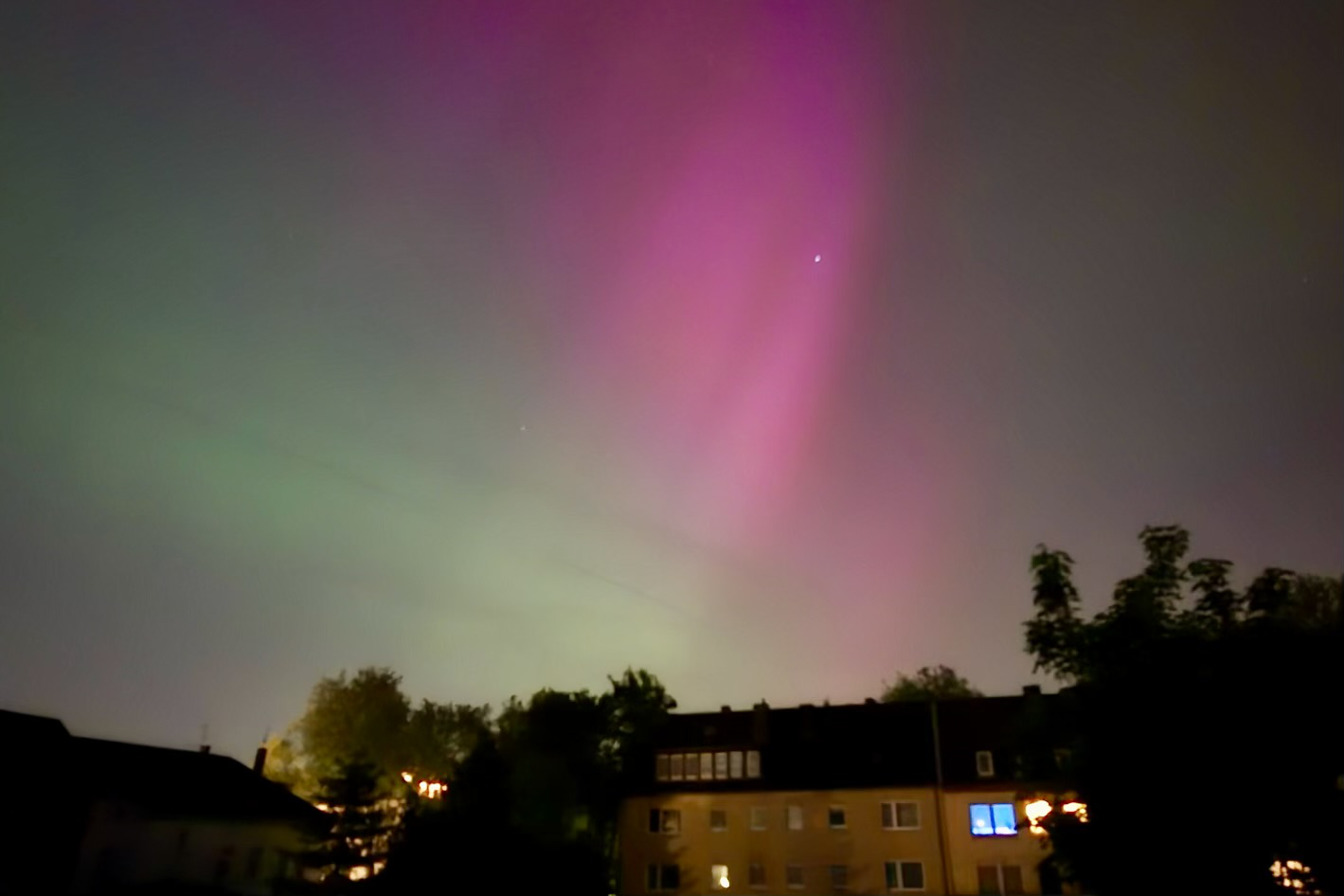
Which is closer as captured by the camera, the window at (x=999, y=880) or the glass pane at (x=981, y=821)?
the window at (x=999, y=880)

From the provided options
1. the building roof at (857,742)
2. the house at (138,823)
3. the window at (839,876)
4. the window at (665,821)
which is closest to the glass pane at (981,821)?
the building roof at (857,742)

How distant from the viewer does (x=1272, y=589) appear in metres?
19.6

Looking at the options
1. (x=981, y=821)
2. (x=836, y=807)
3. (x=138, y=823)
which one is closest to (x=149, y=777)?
(x=138, y=823)

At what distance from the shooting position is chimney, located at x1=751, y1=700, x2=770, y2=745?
52.4m

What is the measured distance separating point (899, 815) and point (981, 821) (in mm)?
3999

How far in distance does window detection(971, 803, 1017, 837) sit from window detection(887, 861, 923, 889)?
3.26 m

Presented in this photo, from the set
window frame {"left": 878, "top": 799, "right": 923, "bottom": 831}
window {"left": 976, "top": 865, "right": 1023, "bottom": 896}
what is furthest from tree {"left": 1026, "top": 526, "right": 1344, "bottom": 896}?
window frame {"left": 878, "top": 799, "right": 923, "bottom": 831}

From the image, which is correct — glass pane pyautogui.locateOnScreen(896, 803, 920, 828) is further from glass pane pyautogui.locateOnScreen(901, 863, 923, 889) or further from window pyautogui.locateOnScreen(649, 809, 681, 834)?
window pyautogui.locateOnScreen(649, 809, 681, 834)

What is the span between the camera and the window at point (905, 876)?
44.3 metres

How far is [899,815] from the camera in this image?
4603 cm

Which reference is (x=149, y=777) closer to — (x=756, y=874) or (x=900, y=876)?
(x=756, y=874)

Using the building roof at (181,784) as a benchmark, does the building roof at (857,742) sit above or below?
above

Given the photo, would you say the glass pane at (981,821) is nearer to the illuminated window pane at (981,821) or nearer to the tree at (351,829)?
the illuminated window pane at (981,821)

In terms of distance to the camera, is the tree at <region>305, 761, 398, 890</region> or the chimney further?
the chimney
